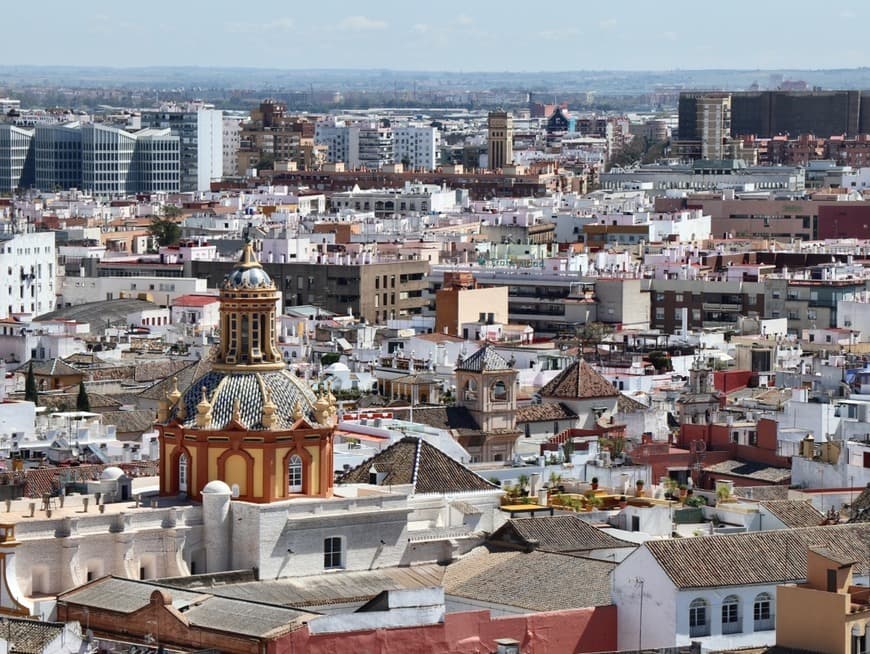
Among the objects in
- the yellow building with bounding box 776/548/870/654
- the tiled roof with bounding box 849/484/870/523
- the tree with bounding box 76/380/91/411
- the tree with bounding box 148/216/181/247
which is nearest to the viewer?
the yellow building with bounding box 776/548/870/654

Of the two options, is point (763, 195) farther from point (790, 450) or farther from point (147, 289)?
point (790, 450)

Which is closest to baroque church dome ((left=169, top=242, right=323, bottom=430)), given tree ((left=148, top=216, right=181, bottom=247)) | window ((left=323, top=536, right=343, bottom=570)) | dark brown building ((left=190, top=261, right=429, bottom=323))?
window ((left=323, top=536, right=343, bottom=570))

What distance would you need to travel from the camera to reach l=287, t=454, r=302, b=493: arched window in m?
38.0

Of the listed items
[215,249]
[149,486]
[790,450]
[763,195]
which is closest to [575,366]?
[790,450]

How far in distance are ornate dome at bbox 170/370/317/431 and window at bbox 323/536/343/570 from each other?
4.88ft

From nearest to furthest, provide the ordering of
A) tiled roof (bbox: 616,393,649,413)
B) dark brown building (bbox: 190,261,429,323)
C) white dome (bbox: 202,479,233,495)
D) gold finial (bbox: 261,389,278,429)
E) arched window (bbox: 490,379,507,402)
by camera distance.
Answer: white dome (bbox: 202,479,233,495), gold finial (bbox: 261,389,278,429), arched window (bbox: 490,379,507,402), tiled roof (bbox: 616,393,649,413), dark brown building (bbox: 190,261,429,323)

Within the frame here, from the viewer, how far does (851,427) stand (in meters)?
51.5

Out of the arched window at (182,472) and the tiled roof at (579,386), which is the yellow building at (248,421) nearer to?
the arched window at (182,472)

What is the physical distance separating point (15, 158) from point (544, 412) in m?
142

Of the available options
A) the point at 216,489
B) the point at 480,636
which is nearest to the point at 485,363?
the point at 216,489

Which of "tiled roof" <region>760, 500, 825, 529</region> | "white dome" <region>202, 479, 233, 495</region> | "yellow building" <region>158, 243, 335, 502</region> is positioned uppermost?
"yellow building" <region>158, 243, 335, 502</region>

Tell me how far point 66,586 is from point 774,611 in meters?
8.35

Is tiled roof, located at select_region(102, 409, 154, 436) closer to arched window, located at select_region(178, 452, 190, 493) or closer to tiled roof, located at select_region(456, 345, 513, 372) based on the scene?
tiled roof, located at select_region(456, 345, 513, 372)

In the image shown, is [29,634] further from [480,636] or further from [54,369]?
[54,369]
